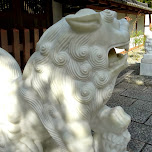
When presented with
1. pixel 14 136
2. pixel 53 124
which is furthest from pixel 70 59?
pixel 14 136

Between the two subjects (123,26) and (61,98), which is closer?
(61,98)

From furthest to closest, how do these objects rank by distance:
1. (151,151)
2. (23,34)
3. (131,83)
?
(131,83) → (23,34) → (151,151)

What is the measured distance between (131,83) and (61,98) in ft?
13.2

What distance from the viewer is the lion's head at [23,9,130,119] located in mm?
1148

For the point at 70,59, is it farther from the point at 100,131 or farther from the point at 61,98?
the point at 100,131

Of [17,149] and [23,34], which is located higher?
[23,34]

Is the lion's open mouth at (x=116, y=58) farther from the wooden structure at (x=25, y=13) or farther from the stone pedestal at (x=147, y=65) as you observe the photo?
the stone pedestal at (x=147, y=65)

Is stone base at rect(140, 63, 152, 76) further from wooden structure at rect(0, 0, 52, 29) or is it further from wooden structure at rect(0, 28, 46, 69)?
wooden structure at rect(0, 28, 46, 69)

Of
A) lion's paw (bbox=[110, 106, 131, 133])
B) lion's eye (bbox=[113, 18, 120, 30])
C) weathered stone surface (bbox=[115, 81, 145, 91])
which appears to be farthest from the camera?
weathered stone surface (bbox=[115, 81, 145, 91])

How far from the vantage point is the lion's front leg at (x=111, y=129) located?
1410 millimetres

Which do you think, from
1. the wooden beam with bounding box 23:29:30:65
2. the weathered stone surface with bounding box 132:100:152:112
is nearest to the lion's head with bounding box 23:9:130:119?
the wooden beam with bounding box 23:29:30:65

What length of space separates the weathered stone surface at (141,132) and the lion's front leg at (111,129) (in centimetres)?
104

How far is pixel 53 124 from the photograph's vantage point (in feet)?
4.06

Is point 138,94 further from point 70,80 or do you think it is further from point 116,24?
point 70,80
